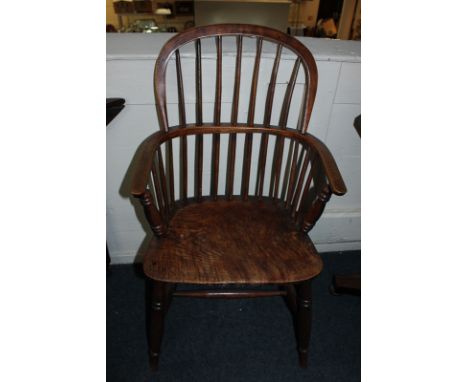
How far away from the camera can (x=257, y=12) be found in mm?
4504

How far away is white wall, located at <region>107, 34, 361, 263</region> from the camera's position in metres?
1.03

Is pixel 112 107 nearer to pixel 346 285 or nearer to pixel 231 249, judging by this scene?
pixel 231 249

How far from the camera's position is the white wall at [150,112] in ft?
3.38

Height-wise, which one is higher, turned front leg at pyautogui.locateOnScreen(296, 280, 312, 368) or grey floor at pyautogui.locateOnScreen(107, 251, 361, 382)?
turned front leg at pyautogui.locateOnScreen(296, 280, 312, 368)

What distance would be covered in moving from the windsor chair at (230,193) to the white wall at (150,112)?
0.17 ft

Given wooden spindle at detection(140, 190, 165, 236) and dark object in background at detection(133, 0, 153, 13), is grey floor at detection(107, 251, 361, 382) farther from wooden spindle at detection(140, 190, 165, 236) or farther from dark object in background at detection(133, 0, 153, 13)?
dark object in background at detection(133, 0, 153, 13)

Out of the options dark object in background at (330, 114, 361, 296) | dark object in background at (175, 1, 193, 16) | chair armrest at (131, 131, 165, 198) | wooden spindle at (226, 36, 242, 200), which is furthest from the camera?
dark object in background at (175, 1, 193, 16)

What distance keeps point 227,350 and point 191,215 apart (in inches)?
21.6

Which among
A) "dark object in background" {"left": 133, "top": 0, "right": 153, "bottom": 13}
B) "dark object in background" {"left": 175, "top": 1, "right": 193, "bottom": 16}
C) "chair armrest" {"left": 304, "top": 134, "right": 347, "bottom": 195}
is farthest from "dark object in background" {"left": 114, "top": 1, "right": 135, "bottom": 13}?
"chair armrest" {"left": 304, "top": 134, "right": 347, "bottom": 195}

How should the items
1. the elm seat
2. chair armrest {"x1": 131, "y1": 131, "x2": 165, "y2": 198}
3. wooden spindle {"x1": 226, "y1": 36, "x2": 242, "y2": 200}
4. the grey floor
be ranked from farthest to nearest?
the grey floor → wooden spindle {"x1": 226, "y1": 36, "x2": 242, "y2": 200} → the elm seat → chair armrest {"x1": 131, "y1": 131, "x2": 165, "y2": 198}

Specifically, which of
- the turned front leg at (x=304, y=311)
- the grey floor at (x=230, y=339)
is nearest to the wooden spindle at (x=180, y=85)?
→ the turned front leg at (x=304, y=311)

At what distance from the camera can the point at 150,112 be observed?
1111 millimetres

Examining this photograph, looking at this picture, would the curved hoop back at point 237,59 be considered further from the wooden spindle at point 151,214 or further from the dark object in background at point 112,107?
the wooden spindle at point 151,214

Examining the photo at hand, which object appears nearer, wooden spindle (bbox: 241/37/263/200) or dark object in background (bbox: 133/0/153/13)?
wooden spindle (bbox: 241/37/263/200)
